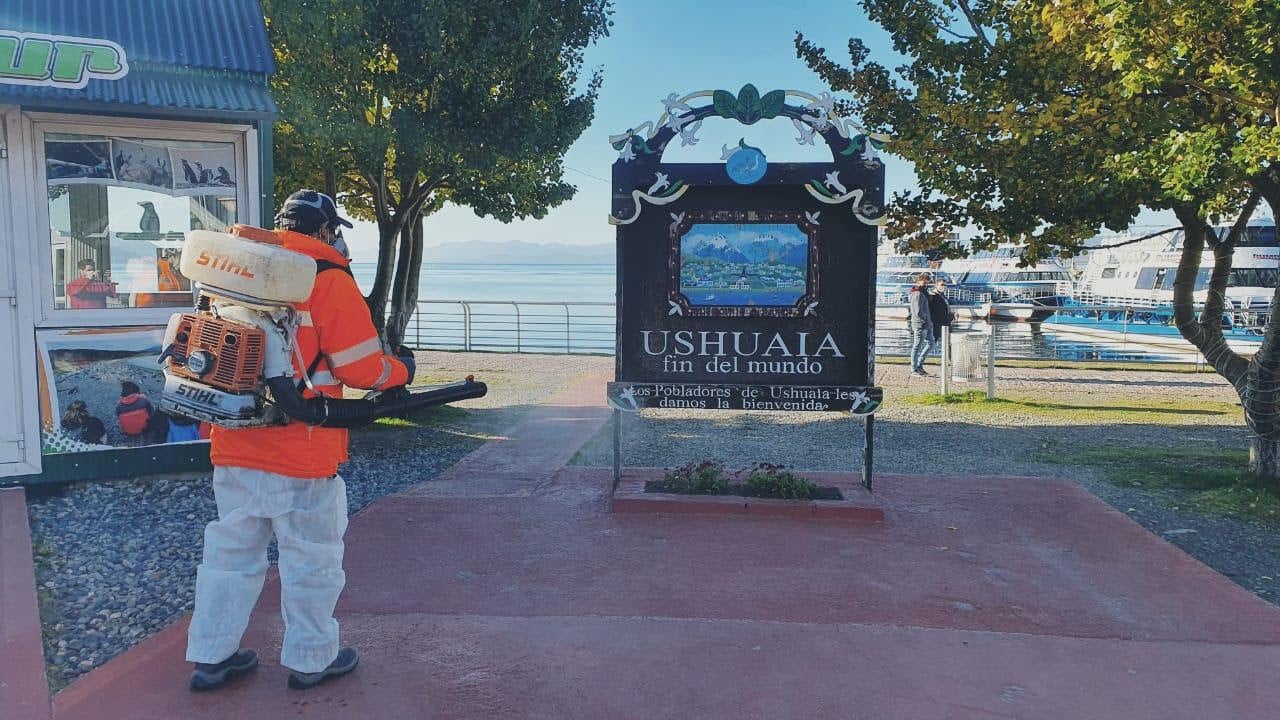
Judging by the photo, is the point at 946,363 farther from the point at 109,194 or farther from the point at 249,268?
the point at 249,268

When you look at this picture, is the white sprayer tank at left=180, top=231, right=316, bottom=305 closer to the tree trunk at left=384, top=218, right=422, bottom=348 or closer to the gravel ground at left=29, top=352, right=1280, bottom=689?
the gravel ground at left=29, top=352, right=1280, bottom=689

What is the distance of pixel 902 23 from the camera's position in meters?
8.39

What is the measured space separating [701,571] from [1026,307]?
33.3 metres

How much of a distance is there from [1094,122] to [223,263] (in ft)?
20.3

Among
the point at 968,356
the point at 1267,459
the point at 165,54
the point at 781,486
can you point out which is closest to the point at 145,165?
the point at 165,54

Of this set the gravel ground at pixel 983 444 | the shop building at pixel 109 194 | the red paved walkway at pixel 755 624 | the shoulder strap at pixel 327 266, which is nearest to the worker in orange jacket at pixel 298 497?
the shoulder strap at pixel 327 266

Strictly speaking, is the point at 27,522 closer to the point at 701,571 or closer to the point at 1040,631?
the point at 701,571

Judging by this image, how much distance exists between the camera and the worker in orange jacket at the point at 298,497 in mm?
3662

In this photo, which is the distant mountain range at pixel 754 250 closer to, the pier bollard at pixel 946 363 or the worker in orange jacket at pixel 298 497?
the worker in orange jacket at pixel 298 497

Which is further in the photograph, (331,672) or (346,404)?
(331,672)

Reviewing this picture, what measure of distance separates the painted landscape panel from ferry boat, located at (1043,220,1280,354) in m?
12.5

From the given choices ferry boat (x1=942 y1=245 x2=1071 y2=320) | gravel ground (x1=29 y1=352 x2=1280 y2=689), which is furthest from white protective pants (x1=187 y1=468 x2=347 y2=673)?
ferry boat (x1=942 y1=245 x2=1071 y2=320)

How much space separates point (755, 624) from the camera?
4.51 meters

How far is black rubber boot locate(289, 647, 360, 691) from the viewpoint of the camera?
148 inches
